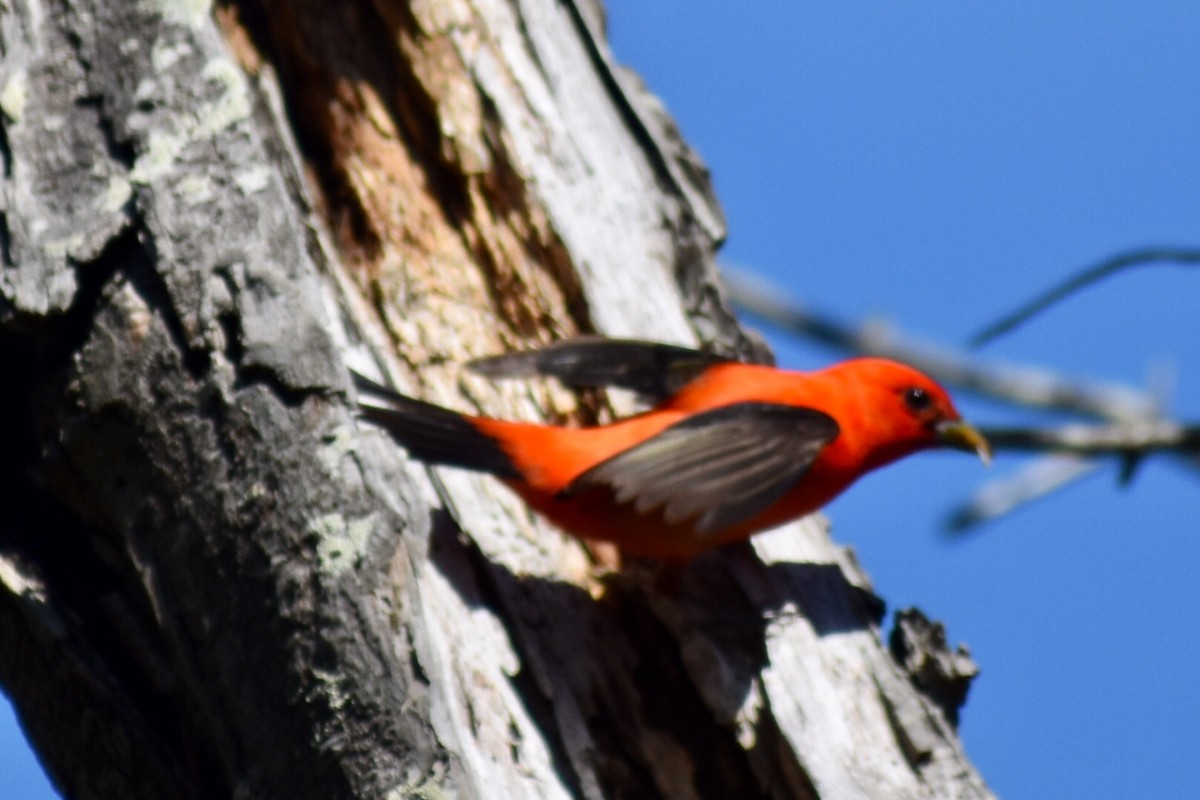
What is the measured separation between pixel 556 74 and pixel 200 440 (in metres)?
1.82

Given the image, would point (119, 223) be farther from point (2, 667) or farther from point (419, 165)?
point (419, 165)

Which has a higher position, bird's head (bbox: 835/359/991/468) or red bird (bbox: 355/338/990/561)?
bird's head (bbox: 835/359/991/468)

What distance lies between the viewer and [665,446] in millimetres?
3781

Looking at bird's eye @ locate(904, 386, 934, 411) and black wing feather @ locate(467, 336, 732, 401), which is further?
bird's eye @ locate(904, 386, 934, 411)

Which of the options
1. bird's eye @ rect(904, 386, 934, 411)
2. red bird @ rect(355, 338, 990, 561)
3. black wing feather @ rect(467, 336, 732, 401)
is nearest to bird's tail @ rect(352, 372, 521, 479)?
red bird @ rect(355, 338, 990, 561)

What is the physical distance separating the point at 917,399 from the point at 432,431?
63.7 inches

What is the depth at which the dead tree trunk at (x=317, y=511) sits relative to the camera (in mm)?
2898

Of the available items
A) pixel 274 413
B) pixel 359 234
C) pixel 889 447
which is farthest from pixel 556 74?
pixel 274 413

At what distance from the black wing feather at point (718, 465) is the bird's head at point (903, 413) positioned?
1.32 ft

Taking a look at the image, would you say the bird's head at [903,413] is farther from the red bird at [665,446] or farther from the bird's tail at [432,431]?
the bird's tail at [432,431]

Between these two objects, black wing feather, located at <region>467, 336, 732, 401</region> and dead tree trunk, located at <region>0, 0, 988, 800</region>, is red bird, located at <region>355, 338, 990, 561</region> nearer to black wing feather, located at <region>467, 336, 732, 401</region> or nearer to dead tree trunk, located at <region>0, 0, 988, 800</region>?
black wing feather, located at <region>467, 336, 732, 401</region>

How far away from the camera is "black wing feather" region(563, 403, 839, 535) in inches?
141

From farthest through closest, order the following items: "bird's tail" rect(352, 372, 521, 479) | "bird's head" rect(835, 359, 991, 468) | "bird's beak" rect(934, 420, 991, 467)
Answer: "bird's beak" rect(934, 420, 991, 467)
"bird's head" rect(835, 359, 991, 468)
"bird's tail" rect(352, 372, 521, 479)

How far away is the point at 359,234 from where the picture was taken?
4.25 meters
